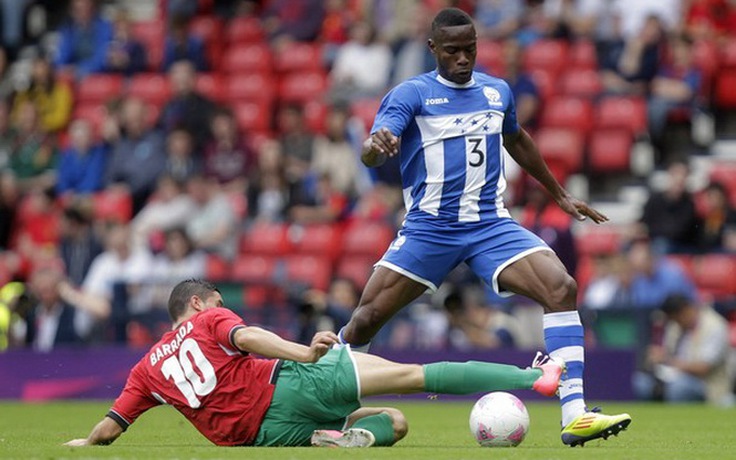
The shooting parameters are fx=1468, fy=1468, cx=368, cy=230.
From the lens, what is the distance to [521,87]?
18.2 m

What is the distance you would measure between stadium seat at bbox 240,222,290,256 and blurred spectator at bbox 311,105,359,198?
89 centimetres

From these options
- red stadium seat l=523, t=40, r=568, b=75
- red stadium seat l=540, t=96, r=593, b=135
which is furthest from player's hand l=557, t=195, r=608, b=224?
red stadium seat l=523, t=40, r=568, b=75

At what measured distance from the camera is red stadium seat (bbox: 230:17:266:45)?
22547mm

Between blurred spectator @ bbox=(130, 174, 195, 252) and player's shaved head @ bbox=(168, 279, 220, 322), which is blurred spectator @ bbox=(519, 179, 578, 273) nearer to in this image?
blurred spectator @ bbox=(130, 174, 195, 252)

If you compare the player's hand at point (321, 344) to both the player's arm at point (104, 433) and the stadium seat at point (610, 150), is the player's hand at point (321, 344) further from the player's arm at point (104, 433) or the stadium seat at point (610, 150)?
the stadium seat at point (610, 150)

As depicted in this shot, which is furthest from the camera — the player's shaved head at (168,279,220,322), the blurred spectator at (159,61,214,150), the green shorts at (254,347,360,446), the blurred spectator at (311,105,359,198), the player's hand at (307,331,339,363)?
the blurred spectator at (159,61,214,150)

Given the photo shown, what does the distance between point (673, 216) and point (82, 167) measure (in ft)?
28.6

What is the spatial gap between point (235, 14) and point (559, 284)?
604 inches

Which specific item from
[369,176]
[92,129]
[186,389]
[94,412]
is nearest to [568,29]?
[369,176]

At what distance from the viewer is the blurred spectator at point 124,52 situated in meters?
22.8

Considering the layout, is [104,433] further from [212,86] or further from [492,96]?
[212,86]

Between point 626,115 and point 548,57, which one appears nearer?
point 626,115

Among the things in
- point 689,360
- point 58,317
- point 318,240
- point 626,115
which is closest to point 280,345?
point 689,360

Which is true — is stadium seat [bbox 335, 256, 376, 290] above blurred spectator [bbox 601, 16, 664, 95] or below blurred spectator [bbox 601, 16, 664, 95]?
below
